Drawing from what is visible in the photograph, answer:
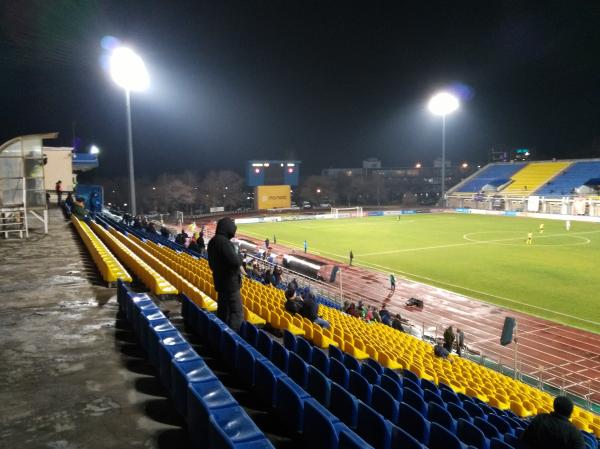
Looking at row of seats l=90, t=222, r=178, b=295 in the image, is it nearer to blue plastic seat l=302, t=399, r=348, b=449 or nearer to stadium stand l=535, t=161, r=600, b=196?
blue plastic seat l=302, t=399, r=348, b=449

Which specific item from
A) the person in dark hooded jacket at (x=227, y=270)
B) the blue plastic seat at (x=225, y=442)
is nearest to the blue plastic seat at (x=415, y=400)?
the person in dark hooded jacket at (x=227, y=270)

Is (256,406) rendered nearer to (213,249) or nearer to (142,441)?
(142,441)

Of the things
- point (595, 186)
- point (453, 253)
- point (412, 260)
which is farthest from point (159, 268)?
point (595, 186)

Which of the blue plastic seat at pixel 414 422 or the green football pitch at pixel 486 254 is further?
the green football pitch at pixel 486 254

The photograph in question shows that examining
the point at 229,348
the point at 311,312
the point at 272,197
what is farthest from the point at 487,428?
the point at 272,197

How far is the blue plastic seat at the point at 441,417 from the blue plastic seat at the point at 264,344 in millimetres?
2010

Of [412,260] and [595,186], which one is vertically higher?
[595,186]

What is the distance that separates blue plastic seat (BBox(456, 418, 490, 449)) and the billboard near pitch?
77.4 metres

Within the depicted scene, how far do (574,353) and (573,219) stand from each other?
4574cm

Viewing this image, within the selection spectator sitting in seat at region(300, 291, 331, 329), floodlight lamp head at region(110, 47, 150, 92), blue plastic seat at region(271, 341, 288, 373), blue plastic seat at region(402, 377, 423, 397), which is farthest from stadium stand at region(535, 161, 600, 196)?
blue plastic seat at region(271, 341, 288, 373)

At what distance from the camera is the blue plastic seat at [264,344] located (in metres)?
5.63

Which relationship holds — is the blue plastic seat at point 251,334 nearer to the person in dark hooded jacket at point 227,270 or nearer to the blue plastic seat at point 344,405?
the person in dark hooded jacket at point 227,270

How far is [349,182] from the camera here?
107438mm

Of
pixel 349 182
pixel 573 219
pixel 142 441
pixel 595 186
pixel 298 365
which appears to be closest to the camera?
pixel 142 441
